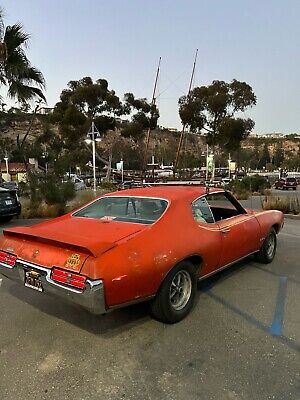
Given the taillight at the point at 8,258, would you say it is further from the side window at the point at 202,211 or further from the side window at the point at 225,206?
the side window at the point at 225,206

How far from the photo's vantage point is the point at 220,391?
103 inches

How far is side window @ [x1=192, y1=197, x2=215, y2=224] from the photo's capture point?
4.29 m

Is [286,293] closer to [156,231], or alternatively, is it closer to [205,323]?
[205,323]

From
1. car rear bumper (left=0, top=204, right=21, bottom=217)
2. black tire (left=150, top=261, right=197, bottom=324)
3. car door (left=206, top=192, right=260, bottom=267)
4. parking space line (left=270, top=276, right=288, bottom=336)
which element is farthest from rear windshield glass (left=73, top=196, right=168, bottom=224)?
car rear bumper (left=0, top=204, right=21, bottom=217)

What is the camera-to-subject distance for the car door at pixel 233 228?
4.56m

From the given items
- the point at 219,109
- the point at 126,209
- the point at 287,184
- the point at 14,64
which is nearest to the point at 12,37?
the point at 14,64

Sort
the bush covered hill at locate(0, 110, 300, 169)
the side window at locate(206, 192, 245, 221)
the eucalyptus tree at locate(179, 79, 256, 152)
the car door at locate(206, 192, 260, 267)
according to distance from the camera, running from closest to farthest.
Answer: the car door at locate(206, 192, 260, 267) → the side window at locate(206, 192, 245, 221) → the eucalyptus tree at locate(179, 79, 256, 152) → the bush covered hill at locate(0, 110, 300, 169)

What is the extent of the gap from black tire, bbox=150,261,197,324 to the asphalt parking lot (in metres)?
0.10

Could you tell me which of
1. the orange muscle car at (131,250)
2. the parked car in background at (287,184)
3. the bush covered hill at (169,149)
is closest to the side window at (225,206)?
the orange muscle car at (131,250)

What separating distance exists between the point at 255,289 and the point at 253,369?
1970 mm

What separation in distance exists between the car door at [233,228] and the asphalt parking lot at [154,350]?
0.54 m

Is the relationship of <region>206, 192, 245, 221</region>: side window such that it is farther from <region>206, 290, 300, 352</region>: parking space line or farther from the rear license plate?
the rear license plate

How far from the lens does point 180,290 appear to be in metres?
3.90

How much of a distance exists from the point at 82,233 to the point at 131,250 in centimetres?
63
